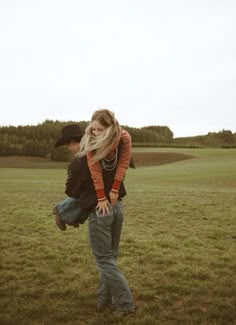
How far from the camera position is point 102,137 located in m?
4.55

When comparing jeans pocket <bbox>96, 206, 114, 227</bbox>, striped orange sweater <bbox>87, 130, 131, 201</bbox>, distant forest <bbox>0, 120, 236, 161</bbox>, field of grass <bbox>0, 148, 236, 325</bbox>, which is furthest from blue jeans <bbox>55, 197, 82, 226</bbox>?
distant forest <bbox>0, 120, 236, 161</bbox>

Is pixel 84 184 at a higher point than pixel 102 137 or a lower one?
lower

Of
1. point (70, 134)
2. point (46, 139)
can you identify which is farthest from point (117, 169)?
point (46, 139)

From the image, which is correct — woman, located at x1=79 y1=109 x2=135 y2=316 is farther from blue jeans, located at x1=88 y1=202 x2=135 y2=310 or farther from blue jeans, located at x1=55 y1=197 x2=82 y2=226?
blue jeans, located at x1=55 y1=197 x2=82 y2=226

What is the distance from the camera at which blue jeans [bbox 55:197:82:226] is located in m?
4.95

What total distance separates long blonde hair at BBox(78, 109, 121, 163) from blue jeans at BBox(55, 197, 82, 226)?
2.23 ft

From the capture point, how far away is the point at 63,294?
5.66m

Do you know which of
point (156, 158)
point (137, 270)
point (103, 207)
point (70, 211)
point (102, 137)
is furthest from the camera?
point (156, 158)

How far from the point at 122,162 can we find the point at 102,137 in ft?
1.45

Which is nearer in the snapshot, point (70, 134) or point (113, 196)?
point (113, 196)

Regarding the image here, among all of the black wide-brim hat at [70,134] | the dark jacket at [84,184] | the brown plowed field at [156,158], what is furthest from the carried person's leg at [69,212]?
the brown plowed field at [156,158]

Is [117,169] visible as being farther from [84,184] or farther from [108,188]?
[84,184]

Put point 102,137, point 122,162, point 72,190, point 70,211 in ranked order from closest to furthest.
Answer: point 102,137
point 122,162
point 72,190
point 70,211

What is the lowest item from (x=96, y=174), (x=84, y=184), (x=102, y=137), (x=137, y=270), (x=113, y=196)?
(x=137, y=270)
